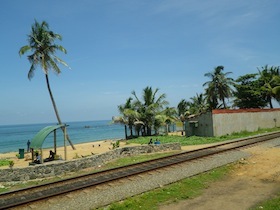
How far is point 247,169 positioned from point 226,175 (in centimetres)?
168

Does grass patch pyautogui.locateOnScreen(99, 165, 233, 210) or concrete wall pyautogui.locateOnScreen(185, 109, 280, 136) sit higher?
concrete wall pyautogui.locateOnScreen(185, 109, 280, 136)

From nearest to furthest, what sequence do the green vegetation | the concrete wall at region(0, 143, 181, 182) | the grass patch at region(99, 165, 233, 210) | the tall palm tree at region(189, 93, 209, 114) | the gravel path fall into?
the green vegetation < the grass patch at region(99, 165, 233, 210) < the gravel path < the concrete wall at region(0, 143, 181, 182) < the tall palm tree at region(189, 93, 209, 114)

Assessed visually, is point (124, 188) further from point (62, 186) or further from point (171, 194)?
point (62, 186)

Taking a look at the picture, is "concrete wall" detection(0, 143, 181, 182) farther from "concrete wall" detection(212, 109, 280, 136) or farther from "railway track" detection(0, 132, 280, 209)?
"concrete wall" detection(212, 109, 280, 136)

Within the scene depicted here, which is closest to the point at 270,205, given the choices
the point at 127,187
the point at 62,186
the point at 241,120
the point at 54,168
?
the point at 127,187

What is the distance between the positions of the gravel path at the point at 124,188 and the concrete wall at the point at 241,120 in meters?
15.4

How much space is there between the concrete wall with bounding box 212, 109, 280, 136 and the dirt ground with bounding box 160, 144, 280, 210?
15039mm

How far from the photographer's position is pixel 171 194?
1134cm

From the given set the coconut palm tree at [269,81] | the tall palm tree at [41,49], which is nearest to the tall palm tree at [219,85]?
the coconut palm tree at [269,81]

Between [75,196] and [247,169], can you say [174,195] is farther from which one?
[247,169]

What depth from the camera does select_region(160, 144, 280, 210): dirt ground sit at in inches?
393

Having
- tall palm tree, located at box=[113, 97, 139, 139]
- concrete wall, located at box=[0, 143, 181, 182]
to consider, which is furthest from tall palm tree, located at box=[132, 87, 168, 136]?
concrete wall, located at box=[0, 143, 181, 182]

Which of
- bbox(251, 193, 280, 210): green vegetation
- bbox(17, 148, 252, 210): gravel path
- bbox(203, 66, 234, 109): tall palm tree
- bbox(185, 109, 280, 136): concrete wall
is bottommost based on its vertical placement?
bbox(251, 193, 280, 210): green vegetation

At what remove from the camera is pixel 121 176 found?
13961 millimetres
